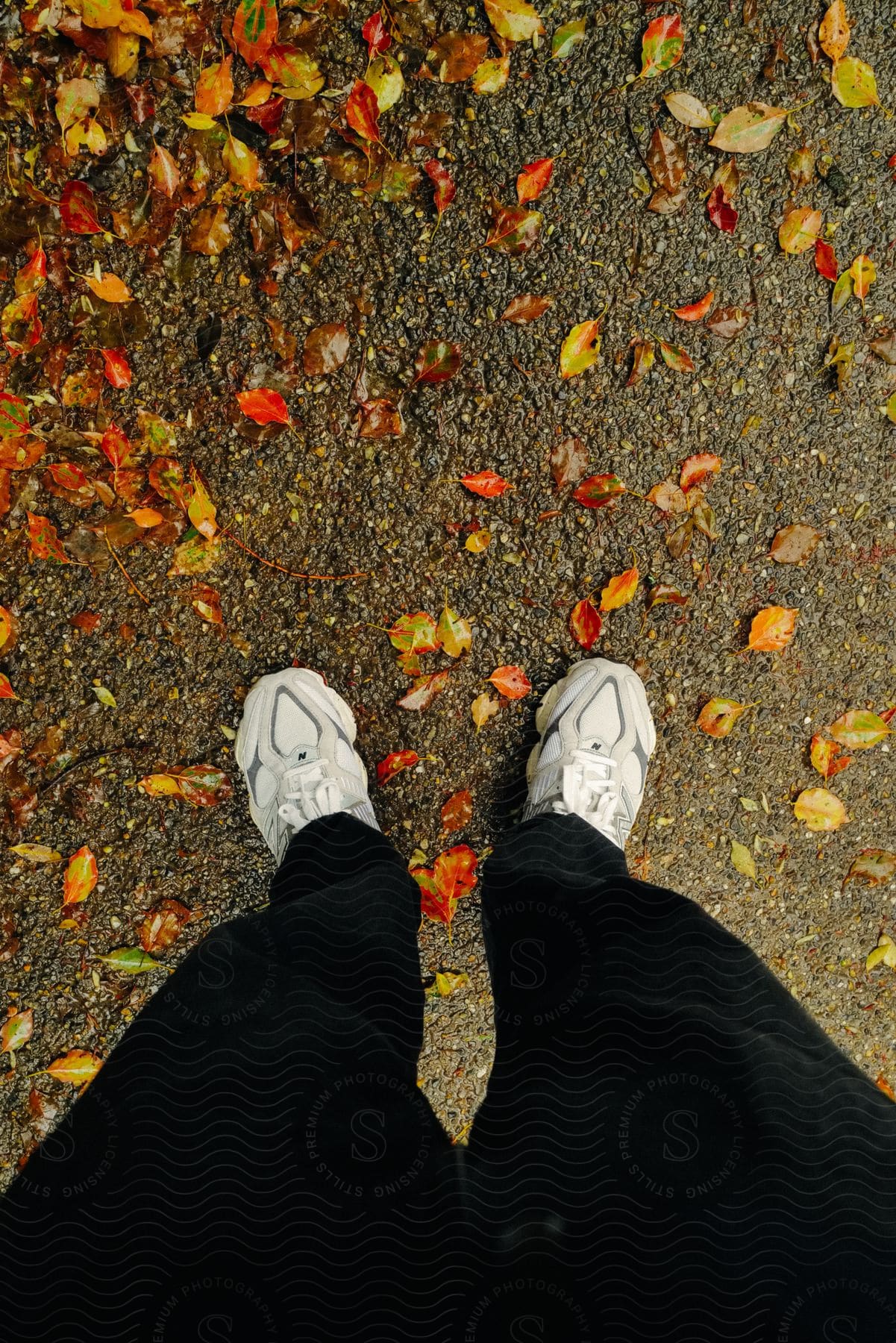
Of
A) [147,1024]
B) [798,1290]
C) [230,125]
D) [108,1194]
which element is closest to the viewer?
[798,1290]

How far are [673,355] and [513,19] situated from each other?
809 mm

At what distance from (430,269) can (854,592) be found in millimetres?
1267

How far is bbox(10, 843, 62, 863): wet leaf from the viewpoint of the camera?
1.93 metres

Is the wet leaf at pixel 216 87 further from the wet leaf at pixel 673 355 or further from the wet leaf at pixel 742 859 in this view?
the wet leaf at pixel 742 859

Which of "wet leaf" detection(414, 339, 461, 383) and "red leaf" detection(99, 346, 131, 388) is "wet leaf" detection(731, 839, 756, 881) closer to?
"wet leaf" detection(414, 339, 461, 383)

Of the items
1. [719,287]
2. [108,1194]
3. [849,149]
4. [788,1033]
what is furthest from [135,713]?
[849,149]

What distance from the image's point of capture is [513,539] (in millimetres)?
1888

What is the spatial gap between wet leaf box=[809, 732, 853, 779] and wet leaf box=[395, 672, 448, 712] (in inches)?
36.3

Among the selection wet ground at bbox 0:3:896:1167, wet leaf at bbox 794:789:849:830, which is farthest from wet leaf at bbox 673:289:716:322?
wet leaf at bbox 794:789:849:830

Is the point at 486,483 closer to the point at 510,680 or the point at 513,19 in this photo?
the point at 510,680

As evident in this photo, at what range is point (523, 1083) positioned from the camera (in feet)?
4.71

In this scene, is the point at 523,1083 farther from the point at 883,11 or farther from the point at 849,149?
the point at 883,11

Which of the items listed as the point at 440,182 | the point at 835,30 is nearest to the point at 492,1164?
the point at 440,182

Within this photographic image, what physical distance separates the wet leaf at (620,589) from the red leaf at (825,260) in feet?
2.63
